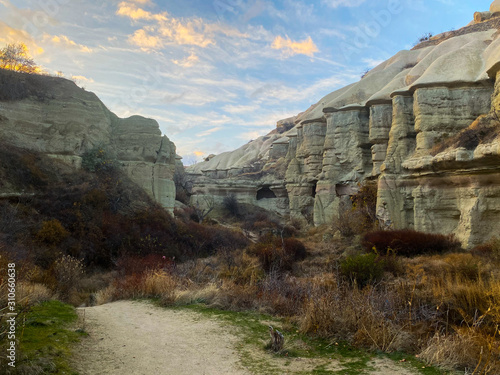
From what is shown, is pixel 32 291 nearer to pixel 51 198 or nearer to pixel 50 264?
pixel 50 264

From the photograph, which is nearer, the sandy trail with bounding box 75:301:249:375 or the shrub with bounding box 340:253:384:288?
the sandy trail with bounding box 75:301:249:375

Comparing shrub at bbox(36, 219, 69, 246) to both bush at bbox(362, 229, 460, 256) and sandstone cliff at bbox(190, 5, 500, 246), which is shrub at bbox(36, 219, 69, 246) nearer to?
bush at bbox(362, 229, 460, 256)

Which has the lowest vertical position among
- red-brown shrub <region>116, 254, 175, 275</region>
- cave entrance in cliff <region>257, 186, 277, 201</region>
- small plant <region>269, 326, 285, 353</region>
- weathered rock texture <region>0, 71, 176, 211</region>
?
red-brown shrub <region>116, 254, 175, 275</region>

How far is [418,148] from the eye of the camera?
17.8 meters

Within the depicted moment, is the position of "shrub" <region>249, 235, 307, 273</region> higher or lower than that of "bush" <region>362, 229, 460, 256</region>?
lower

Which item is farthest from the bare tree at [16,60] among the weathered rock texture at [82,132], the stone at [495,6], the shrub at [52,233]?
the stone at [495,6]

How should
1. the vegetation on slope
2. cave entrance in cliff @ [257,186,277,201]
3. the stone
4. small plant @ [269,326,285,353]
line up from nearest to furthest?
small plant @ [269,326,285,353] → the vegetation on slope → the stone → cave entrance in cliff @ [257,186,277,201]

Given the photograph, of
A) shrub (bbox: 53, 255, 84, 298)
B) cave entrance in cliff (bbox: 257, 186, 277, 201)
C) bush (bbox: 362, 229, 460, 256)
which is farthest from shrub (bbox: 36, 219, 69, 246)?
cave entrance in cliff (bbox: 257, 186, 277, 201)

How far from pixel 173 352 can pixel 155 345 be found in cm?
38

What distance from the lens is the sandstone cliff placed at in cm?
1356

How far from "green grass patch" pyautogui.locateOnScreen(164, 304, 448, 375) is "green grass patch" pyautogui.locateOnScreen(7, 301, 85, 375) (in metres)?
2.14

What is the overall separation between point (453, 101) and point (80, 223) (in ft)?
61.2

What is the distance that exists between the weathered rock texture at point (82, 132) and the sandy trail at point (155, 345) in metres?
12.0

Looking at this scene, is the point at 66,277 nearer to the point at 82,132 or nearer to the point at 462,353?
the point at 462,353
